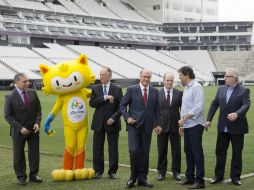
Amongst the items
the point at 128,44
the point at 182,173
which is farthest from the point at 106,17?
the point at 182,173

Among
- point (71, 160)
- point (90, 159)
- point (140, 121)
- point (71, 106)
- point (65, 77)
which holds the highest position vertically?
point (65, 77)

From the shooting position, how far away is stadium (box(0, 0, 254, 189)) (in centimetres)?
5955

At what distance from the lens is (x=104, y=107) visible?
8.82 m

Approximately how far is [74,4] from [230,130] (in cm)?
7084

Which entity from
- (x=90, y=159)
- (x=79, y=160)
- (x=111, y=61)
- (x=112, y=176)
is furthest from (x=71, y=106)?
(x=111, y=61)

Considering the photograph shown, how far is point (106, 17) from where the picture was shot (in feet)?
247

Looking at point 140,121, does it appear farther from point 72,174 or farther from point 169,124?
A: point 72,174

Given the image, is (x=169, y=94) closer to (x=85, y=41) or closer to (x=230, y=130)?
(x=230, y=130)

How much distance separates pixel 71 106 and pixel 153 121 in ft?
5.07

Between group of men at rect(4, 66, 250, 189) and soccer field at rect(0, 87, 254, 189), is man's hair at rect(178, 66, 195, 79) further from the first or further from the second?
soccer field at rect(0, 87, 254, 189)

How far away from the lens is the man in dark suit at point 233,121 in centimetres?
811

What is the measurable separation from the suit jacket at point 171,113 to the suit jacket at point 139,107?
0.57m

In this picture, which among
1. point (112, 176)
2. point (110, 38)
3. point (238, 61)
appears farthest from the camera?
point (238, 61)

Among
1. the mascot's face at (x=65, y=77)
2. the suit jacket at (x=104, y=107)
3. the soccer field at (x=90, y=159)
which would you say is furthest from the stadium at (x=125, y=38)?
the suit jacket at (x=104, y=107)
